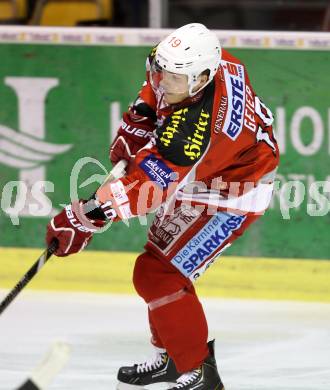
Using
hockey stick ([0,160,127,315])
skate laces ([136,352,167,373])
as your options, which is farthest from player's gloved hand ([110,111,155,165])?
skate laces ([136,352,167,373])

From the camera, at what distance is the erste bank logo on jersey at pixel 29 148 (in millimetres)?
5523

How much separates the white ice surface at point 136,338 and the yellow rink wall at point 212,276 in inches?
2.6

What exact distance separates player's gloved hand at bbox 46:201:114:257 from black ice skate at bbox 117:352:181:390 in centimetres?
60

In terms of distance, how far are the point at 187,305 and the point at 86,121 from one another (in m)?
1.74

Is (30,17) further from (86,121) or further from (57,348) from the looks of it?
(57,348)

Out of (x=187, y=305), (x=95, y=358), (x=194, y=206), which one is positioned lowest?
(x=95, y=358)

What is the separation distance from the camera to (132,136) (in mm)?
4230

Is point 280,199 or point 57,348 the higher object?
point 57,348

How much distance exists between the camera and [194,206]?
4078 mm

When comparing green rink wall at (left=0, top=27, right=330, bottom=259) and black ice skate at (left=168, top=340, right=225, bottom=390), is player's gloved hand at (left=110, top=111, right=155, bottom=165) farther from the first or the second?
green rink wall at (left=0, top=27, right=330, bottom=259)

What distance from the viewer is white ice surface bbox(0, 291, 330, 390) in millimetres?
4414

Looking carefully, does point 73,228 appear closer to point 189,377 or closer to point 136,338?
point 189,377

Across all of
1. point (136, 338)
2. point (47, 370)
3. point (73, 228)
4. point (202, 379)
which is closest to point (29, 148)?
point (136, 338)

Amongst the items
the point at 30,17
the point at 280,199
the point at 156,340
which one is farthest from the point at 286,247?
the point at 30,17
